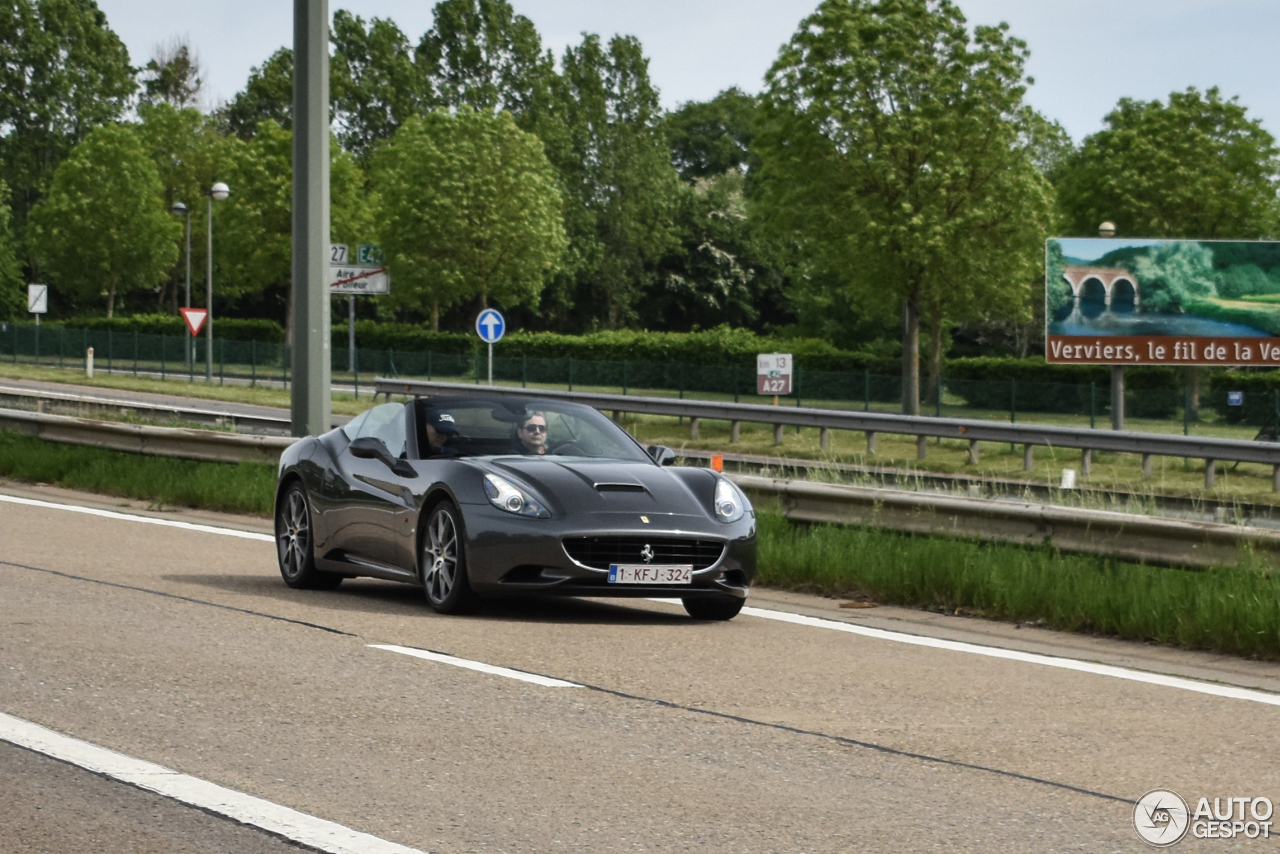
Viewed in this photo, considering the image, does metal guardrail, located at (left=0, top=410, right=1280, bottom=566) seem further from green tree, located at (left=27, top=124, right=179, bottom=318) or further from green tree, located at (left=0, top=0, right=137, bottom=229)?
green tree, located at (left=0, top=0, right=137, bottom=229)

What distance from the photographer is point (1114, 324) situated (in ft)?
129

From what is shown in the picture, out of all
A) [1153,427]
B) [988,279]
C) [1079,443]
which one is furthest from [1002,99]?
[1079,443]

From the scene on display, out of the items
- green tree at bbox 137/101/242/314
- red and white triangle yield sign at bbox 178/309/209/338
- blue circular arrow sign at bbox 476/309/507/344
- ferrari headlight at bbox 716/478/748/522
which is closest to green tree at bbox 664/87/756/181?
green tree at bbox 137/101/242/314

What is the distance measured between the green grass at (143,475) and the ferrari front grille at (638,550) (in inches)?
305

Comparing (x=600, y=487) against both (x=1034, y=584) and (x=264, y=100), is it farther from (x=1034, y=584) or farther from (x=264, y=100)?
(x=264, y=100)

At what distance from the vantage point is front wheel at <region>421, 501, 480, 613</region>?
10062mm

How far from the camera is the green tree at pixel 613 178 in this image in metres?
93.4

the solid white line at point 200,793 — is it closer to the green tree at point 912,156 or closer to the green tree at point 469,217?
the green tree at point 912,156

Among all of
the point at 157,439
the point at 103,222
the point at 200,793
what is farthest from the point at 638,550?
the point at 103,222

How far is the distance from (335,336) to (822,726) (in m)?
65.1

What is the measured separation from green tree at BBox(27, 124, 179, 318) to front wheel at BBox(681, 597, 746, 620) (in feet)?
229

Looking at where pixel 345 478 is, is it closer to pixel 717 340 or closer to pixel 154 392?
pixel 154 392

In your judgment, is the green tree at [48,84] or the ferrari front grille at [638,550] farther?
the green tree at [48,84]

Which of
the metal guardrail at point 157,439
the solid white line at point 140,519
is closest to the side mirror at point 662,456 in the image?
the solid white line at point 140,519
